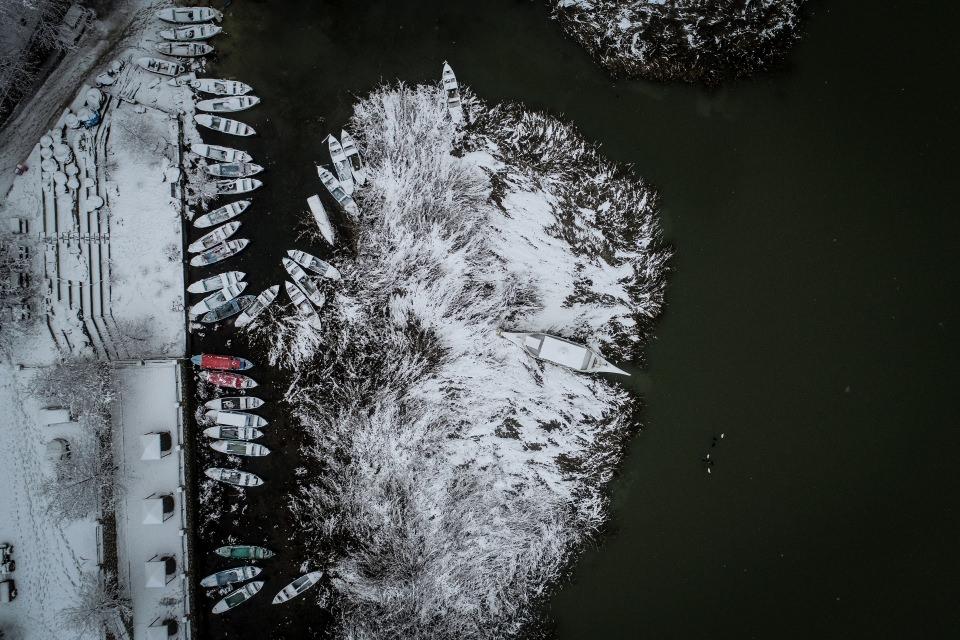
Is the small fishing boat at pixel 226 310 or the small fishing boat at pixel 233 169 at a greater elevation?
the small fishing boat at pixel 233 169

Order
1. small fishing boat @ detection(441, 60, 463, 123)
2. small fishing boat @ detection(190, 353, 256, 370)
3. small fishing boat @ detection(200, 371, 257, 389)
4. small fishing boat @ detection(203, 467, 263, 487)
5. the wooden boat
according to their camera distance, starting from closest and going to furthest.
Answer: the wooden boat < small fishing boat @ detection(190, 353, 256, 370) < small fishing boat @ detection(200, 371, 257, 389) < small fishing boat @ detection(203, 467, 263, 487) < small fishing boat @ detection(441, 60, 463, 123)

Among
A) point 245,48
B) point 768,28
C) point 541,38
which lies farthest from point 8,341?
point 768,28

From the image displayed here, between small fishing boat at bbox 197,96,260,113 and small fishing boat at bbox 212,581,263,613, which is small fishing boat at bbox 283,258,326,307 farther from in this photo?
small fishing boat at bbox 212,581,263,613

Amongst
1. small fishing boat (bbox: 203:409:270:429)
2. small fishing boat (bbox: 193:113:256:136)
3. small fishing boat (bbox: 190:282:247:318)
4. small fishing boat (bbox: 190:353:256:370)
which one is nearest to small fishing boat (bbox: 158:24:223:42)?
small fishing boat (bbox: 193:113:256:136)

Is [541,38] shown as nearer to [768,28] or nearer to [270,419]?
[768,28]

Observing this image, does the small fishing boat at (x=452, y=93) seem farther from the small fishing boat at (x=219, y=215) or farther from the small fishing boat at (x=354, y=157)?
the small fishing boat at (x=219, y=215)

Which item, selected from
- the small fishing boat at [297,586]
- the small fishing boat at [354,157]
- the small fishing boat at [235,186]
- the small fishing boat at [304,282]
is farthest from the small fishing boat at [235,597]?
the small fishing boat at [354,157]
